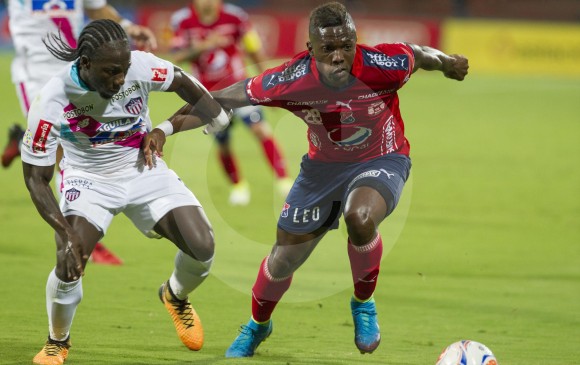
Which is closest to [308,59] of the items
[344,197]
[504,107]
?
[344,197]

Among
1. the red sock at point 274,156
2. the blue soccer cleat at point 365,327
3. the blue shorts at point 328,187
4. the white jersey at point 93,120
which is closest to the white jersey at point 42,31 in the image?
the white jersey at point 93,120

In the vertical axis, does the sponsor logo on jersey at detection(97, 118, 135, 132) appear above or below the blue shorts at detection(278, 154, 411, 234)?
above

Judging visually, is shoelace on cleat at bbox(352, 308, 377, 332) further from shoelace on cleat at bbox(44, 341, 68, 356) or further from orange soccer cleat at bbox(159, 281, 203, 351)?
shoelace on cleat at bbox(44, 341, 68, 356)

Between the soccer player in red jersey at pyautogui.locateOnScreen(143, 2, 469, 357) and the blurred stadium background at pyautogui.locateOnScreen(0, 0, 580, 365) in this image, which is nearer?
the soccer player in red jersey at pyautogui.locateOnScreen(143, 2, 469, 357)

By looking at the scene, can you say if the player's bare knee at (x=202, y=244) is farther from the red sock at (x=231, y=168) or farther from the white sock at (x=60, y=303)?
the red sock at (x=231, y=168)

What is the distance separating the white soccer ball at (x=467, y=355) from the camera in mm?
5137

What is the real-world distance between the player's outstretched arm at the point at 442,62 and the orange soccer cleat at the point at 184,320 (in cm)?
208

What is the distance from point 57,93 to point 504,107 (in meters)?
18.5

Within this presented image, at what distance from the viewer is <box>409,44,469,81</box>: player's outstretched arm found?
6.45 meters

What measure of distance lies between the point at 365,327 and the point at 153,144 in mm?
1648

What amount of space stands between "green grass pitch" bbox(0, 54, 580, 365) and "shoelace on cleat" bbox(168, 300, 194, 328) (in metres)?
0.18

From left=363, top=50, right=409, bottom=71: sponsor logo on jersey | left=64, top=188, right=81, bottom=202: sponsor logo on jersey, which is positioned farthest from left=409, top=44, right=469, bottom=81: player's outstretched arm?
left=64, top=188, right=81, bottom=202: sponsor logo on jersey

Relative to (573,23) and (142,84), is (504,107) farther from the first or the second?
(142,84)

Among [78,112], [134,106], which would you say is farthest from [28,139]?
[134,106]
